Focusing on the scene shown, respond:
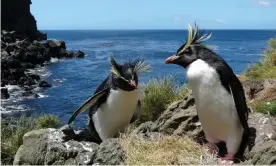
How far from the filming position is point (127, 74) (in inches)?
261

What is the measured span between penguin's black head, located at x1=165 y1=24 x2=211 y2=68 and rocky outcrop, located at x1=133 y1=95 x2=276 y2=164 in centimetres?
104

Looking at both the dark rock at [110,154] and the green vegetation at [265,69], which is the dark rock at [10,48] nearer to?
the green vegetation at [265,69]

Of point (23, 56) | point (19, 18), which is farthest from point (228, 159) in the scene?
point (19, 18)

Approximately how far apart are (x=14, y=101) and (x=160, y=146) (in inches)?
1029

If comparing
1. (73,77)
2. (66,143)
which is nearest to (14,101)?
(73,77)

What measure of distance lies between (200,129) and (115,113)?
4.34ft

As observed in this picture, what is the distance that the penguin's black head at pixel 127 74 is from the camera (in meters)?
6.49

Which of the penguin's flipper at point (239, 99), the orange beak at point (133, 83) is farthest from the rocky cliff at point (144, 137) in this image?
the orange beak at point (133, 83)

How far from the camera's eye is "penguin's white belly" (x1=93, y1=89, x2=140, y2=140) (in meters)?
6.64

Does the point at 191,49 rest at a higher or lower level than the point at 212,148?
higher

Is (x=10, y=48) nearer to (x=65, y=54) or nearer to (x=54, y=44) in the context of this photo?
(x=54, y=44)

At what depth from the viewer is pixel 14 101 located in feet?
100

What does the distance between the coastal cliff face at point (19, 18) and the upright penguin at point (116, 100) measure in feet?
199

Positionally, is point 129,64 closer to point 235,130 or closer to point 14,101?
point 235,130
